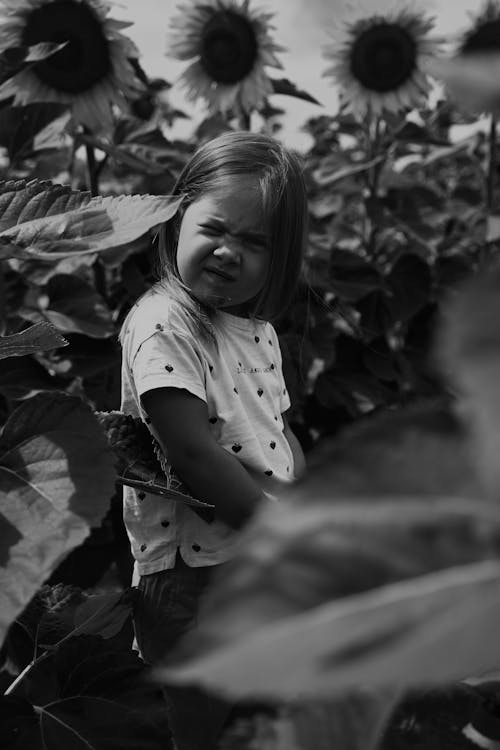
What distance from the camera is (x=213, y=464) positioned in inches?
44.9

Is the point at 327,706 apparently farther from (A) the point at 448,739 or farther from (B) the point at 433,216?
(B) the point at 433,216

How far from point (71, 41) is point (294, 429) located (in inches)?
38.5

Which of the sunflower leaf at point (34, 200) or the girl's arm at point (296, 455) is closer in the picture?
the sunflower leaf at point (34, 200)

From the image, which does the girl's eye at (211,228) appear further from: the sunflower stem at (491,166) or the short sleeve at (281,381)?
the sunflower stem at (491,166)

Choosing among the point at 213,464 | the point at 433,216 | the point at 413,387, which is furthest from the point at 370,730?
the point at 433,216

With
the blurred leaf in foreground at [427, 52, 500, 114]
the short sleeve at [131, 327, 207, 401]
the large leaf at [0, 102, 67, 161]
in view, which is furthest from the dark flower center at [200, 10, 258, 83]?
the blurred leaf in foreground at [427, 52, 500, 114]

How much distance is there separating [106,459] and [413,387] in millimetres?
2003

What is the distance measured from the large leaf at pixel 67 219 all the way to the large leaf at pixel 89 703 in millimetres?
347

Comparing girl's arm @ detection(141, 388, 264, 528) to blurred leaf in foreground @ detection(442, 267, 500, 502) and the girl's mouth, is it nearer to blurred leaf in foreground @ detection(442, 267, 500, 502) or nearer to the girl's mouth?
the girl's mouth

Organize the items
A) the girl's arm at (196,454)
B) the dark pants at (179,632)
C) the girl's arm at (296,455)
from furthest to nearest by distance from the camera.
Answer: the girl's arm at (296,455)
the girl's arm at (196,454)
the dark pants at (179,632)

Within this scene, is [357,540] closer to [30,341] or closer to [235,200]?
[30,341]

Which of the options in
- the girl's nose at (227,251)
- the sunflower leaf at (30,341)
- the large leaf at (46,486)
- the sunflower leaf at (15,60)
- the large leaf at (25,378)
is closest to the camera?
the large leaf at (46,486)

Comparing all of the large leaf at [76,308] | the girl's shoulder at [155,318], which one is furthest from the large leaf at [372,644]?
the large leaf at [76,308]

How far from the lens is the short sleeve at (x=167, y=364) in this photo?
3.76 ft
